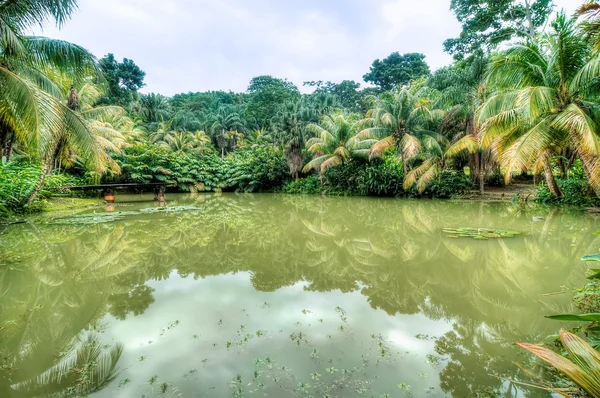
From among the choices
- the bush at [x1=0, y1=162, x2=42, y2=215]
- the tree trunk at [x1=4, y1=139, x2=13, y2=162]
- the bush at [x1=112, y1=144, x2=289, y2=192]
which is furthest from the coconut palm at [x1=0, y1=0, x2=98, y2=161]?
the bush at [x1=112, y1=144, x2=289, y2=192]

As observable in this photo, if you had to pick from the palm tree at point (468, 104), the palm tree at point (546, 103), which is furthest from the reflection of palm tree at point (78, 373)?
the palm tree at point (468, 104)

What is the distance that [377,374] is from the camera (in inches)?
83.6

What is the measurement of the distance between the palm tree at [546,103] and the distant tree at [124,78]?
30.3 m

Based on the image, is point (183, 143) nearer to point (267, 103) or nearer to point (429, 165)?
point (267, 103)

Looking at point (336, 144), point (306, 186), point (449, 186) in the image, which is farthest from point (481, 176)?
point (306, 186)

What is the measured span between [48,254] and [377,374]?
225 inches

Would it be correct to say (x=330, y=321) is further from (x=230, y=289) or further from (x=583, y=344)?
(x=583, y=344)

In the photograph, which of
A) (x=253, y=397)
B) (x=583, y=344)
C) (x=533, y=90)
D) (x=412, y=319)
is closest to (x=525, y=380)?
(x=583, y=344)

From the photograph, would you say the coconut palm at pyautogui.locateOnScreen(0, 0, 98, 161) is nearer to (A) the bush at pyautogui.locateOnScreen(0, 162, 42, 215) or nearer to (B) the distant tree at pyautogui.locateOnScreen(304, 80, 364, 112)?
(A) the bush at pyautogui.locateOnScreen(0, 162, 42, 215)

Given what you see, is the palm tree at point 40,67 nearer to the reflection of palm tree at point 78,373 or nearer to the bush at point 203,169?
the reflection of palm tree at point 78,373

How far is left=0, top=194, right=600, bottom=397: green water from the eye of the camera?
2.10 meters

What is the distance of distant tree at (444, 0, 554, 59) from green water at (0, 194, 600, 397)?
12829 mm

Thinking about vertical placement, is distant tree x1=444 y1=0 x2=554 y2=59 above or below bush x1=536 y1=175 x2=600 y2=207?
above

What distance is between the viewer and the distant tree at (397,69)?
3234 cm
